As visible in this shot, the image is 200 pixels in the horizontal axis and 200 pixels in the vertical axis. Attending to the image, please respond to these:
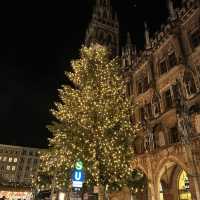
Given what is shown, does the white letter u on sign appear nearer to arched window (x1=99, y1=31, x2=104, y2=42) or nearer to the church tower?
the church tower

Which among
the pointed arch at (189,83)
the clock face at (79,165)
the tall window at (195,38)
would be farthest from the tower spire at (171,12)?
the clock face at (79,165)

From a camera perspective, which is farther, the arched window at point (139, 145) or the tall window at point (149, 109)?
the arched window at point (139, 145)

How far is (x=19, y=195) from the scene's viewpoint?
38312 mm

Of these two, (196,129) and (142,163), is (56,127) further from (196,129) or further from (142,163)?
(196,129)

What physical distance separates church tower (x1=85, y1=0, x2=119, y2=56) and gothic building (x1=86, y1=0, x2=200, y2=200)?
21.2 m

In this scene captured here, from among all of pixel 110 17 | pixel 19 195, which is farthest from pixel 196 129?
pixel 110 17

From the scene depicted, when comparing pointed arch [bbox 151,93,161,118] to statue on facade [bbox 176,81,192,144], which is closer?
statue on facade [bbox 176,81,192,144]

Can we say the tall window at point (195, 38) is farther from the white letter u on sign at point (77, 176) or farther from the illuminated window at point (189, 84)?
the white letter u on sign at point (77, 176)

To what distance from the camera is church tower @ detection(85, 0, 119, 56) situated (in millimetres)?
46438

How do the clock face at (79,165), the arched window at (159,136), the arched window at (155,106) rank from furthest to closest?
1. the arched window at (155,106)
2. the arched window at (159,136)
3. the clock face at (79,165)

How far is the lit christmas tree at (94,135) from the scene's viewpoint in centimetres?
1625

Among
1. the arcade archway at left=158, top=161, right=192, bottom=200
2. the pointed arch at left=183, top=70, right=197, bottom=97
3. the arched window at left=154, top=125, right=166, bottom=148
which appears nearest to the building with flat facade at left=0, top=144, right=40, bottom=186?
the arcade archway at left=158, top=161, right=192, bottom=200

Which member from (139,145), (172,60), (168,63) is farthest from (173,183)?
(172,60)

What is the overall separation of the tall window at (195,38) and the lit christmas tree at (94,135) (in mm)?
7736
